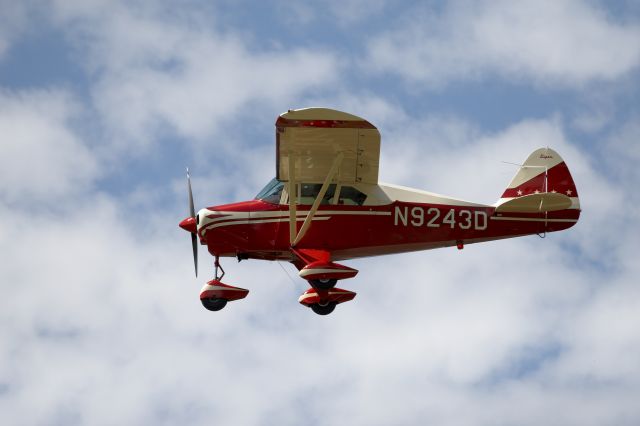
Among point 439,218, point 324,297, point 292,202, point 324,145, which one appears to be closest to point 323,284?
point 324,297

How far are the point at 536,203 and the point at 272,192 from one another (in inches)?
195

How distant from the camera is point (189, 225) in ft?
69.2

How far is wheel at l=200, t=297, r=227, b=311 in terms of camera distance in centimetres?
2078

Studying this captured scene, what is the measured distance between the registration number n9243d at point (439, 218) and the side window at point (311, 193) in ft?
4.12

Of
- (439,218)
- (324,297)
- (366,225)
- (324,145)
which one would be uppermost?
(324,145)

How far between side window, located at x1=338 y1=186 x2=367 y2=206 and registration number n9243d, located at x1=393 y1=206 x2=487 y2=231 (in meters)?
0.69

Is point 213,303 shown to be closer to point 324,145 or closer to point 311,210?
point 311,210

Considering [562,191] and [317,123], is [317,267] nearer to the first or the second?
[317,123]

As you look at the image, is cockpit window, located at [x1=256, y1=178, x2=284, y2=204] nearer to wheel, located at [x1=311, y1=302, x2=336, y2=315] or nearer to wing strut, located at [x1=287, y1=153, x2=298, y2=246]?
wing strut, located at [x1=287, y1=153, x2=298, y2=246]

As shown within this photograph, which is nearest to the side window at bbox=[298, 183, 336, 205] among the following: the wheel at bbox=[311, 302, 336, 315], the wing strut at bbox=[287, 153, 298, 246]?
the wing strut at bbox=[287, 153, 298, 246]

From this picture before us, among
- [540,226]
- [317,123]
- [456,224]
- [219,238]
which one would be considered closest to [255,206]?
[219,238]

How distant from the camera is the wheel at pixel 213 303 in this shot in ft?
68.2

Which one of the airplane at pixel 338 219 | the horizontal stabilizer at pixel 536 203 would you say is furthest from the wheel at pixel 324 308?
the horizontal stabilizer at pixel 536 203

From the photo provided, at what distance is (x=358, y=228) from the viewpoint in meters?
20.5
